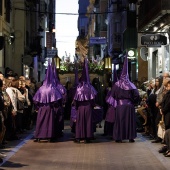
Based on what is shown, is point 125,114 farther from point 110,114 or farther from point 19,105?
point 19,105

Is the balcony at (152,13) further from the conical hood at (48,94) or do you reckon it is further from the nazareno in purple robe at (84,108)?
the conical hood at (48,94)

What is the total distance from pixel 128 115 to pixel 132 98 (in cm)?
52

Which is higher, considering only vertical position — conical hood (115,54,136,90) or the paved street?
conical hood (115,54,136,90)

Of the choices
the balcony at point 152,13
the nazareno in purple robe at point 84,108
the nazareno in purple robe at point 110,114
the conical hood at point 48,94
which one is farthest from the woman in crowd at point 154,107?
the balcony at point 152,13

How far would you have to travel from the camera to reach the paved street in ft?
38.7

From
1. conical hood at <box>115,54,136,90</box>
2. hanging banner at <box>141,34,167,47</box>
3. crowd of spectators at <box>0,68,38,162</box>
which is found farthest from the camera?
hanging banner at <box>141,34,167,47</box>

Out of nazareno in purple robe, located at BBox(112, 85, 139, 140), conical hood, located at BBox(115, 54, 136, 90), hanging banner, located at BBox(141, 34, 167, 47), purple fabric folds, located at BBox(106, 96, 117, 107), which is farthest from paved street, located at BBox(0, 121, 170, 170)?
hanging banner, located at BBox(141, 34, 167, 47)

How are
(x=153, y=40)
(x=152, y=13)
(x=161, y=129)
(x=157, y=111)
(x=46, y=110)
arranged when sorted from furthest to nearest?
(x=152, y=13) < (x=153, y=40) < (x=46, y=110) < (x=157, y=111) < (x=161, y=129)

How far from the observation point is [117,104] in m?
17.2

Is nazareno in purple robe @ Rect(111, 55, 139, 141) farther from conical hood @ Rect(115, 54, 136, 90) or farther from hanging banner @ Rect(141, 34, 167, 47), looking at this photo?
hanging banner @ Rect(141, 34, 167, 47)

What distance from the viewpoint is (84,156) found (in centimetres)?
1349

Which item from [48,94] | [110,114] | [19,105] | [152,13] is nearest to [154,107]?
[110,114]

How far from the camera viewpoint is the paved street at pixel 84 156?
11797mm

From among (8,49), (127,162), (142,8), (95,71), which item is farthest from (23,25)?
(127,162)
